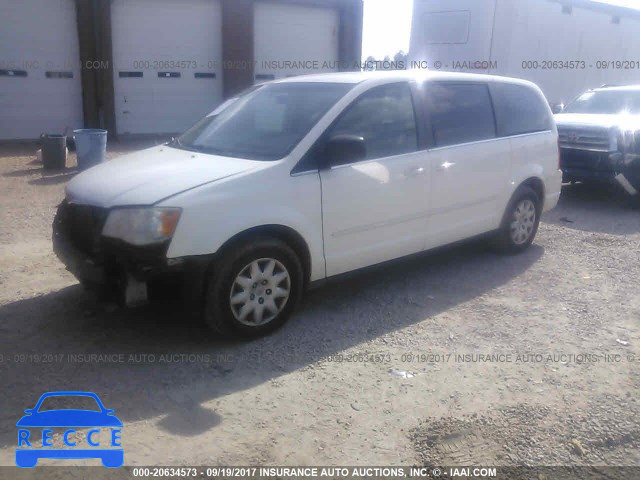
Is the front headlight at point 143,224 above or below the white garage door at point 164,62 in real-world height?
below

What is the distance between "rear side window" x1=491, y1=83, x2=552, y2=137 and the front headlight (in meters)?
3.44

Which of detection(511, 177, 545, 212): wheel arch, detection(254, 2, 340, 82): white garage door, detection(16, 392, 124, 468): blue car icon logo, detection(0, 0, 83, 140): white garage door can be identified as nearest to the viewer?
detection(16, 392, 124, 468): blue car icon logo

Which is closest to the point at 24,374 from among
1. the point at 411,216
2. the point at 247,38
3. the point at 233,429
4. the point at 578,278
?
the point at 233,429

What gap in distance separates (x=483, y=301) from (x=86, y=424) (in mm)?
3242

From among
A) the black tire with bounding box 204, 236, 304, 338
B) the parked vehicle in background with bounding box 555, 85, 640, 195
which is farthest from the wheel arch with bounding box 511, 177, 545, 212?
the parked vehicle in background with bounding box 555, 85, 640, 195

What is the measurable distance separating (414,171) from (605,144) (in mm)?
5329

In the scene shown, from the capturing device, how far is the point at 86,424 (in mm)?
3375

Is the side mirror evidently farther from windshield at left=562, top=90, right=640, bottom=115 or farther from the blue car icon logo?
windshield at left=562, top=90, right=640, bottom=115

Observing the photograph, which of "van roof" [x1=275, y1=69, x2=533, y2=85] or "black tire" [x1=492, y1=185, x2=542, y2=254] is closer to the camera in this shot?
"van roof" [x1=275, y1=69, x2=533, y2=85]

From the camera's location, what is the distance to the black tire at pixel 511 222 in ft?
20.1

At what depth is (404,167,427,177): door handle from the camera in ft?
16.3

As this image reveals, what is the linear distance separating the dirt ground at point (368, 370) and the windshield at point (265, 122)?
1302 mm

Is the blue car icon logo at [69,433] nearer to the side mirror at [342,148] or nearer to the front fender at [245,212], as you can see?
the front fender at [245,212]

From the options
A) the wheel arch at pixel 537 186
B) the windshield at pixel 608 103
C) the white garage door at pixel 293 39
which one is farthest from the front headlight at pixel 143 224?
the white garage door at pixel 293 39
